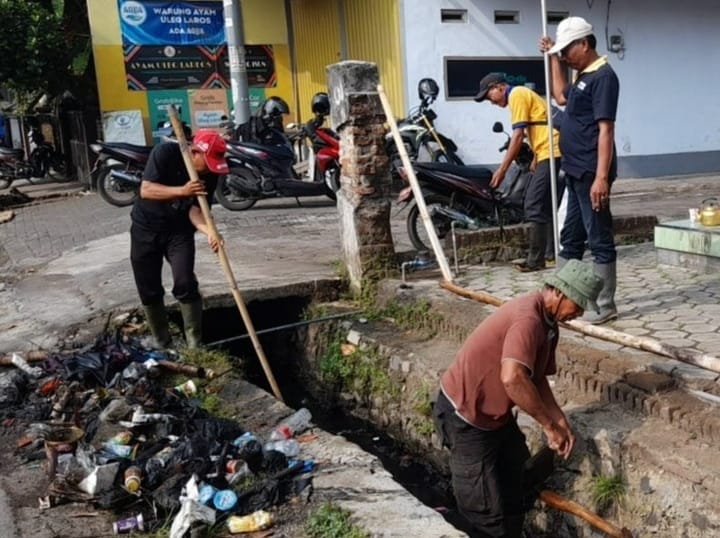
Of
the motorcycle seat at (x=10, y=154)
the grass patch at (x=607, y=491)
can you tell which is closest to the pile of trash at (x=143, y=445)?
the grass patch at (x=607, y=491)

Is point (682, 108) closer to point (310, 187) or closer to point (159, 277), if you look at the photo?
point (310, 187)

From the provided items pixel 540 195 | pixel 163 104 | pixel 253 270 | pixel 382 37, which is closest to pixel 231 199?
pixel 253 270

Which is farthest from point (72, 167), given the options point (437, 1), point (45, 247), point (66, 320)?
point (66, 320)

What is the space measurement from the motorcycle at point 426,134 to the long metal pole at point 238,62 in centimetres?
248

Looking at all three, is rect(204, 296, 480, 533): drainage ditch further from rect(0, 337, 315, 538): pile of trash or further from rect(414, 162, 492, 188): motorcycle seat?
rect(414, 162, 492, 188): motorcycle seat

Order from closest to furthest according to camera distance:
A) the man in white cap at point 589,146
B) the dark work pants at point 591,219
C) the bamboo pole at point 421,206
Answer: the man in white cap at point 589,146
the dark work pants at point 591,219
the bamboo pole at point 421,206

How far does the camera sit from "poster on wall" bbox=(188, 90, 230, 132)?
13.7 meters

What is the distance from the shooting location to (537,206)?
6.00 metres

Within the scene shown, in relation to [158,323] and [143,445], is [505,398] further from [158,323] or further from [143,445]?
[158,323]

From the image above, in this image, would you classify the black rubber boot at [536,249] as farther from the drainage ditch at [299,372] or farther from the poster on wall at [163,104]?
the poster on wall at [163,104]

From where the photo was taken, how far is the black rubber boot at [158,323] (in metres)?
5.28

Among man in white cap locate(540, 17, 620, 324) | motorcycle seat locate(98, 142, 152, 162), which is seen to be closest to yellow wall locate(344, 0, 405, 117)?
motorcycle seat locate(98, 142, 152, 162)

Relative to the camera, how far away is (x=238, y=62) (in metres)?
11.6

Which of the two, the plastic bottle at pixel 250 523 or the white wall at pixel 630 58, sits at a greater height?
the white wall at pixel 630 58
